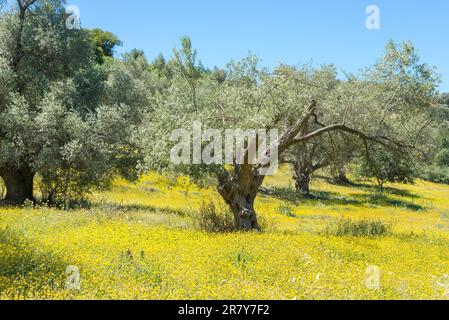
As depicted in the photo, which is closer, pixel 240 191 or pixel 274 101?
pixel 240 191

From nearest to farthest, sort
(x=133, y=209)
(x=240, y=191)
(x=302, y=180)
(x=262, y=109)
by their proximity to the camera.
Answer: (x=240, y=191), (x=262, y=109), (x=133, y=209), (x=302, y=180)

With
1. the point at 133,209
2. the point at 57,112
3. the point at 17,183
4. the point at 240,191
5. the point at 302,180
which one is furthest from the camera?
the point at 302,180

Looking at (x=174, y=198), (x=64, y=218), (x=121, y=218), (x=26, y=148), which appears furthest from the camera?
(x=174, y=198)

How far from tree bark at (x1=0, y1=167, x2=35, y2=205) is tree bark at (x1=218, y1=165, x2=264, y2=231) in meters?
12.7

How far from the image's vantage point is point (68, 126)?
22484mm

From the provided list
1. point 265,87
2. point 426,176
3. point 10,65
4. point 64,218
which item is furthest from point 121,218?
point 426,176

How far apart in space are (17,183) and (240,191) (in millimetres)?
14115

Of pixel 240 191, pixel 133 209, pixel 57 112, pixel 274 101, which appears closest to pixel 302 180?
pixel 133 209

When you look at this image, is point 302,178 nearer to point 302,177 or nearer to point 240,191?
point 302,177

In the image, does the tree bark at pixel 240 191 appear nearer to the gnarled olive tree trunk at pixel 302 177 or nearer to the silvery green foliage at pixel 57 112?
the silvery green foliage at pixel 57 112

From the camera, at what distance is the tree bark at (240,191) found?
18.3m

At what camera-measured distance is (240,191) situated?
18531mm

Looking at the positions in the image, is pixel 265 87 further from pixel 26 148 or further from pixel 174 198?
pixel 174 198

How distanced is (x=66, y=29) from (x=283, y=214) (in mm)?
18120
